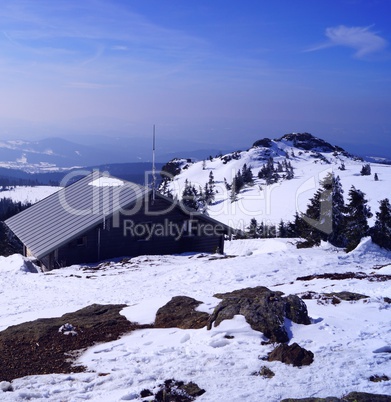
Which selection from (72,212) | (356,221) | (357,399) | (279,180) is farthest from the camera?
(279,180)

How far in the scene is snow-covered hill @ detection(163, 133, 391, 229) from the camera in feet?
251

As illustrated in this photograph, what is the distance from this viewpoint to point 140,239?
84.6ft

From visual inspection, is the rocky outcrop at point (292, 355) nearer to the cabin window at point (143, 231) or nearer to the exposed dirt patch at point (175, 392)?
the exposed dirt patch at point (175, 392)

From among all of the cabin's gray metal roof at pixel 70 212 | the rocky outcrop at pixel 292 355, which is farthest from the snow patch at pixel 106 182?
the rocky outcrop at pixel 292 355

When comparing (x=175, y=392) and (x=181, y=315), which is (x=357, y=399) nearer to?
(x=175, y=392)

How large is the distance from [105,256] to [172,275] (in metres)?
7.25

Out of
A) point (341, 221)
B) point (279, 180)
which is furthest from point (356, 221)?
point (279, 180)

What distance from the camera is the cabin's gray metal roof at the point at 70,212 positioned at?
79.0 feet

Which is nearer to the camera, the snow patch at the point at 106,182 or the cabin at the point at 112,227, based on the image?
the cabin at the point at 112,227

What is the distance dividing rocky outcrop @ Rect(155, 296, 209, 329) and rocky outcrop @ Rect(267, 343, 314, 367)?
2.26 meters

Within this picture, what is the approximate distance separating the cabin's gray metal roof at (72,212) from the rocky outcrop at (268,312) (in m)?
15.3

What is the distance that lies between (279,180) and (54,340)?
104 m

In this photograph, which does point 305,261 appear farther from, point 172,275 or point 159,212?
point 159,212

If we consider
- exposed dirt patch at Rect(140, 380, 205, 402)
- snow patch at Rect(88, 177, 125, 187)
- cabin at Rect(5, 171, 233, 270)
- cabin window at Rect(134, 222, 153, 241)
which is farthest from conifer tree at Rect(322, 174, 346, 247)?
exposed dirt patch at Rect(140, 380, 205, 402)
